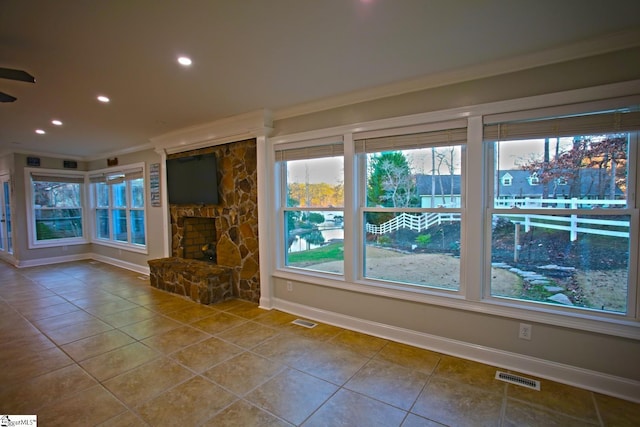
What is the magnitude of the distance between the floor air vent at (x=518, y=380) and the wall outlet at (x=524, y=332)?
0.99 ft

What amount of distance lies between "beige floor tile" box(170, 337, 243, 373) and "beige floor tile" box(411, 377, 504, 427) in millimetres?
1689

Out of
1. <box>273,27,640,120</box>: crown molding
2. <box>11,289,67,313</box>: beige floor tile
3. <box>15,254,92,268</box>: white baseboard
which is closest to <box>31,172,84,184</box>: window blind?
<box>15,254,92,268</box>: white baseboard

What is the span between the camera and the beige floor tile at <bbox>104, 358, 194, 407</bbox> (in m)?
2.24

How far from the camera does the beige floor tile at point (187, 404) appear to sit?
1997mm

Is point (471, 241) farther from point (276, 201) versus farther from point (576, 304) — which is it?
point (276, 201)

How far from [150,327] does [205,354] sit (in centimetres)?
104

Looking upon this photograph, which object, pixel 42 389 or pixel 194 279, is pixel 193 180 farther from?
pixel 42 389

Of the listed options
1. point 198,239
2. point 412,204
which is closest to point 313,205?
point 412,204

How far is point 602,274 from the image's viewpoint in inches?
90.7

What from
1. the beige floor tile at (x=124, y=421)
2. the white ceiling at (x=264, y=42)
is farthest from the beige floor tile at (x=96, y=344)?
the white ceiling at (x=264, y=42)

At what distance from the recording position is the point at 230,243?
4.48 meters

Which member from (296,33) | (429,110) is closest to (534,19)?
(429,110)

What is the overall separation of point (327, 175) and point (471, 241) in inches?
68.5

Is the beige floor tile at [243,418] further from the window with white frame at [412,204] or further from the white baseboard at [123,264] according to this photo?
the white baseboard at [123,264]
